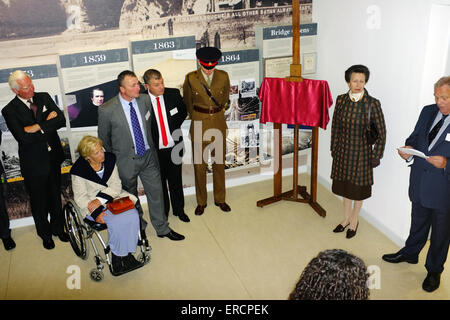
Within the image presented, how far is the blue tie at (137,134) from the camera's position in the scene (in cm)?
413

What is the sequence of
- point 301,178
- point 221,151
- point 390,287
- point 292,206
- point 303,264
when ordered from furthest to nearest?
point 301,178, point 292,206, point 221,151, point 303,264, point 390,287

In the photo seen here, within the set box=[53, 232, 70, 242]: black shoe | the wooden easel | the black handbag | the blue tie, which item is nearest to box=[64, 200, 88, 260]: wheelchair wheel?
box=[53, 232, 70, 242]: black shoe

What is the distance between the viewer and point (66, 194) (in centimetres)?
506

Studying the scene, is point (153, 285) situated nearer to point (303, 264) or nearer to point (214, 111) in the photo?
point (303, 264)

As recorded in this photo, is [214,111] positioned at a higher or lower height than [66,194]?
higher

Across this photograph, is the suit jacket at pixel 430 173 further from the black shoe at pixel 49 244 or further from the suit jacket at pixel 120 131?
the black shoe at pixel 49 244

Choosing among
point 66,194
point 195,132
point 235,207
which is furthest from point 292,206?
point 66,194

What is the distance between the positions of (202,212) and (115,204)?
5.00ft

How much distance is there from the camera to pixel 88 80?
15.4ft

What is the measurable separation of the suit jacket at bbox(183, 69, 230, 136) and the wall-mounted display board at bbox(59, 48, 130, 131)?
78 cm

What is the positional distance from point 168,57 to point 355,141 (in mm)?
2304

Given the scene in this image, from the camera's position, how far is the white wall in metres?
3.87

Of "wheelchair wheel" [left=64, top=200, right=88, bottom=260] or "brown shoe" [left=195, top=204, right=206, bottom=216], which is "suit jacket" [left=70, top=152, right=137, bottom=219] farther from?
"brown shoe" [left=195, top=204, right=206, bottom=216]

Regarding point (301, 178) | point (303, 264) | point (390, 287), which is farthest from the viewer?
point (301, 178)
